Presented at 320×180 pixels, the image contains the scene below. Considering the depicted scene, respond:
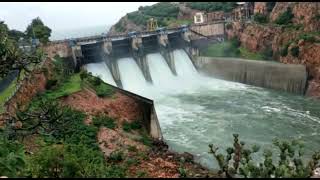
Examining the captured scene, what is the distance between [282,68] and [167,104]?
12581 millimetres

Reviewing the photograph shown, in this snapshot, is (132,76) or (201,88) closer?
(201,88)

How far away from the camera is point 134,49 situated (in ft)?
171

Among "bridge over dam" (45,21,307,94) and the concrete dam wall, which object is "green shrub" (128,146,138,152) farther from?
the concrete dam wall

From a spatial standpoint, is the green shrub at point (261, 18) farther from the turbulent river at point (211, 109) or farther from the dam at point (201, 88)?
the turbulent river at point (211, 109)

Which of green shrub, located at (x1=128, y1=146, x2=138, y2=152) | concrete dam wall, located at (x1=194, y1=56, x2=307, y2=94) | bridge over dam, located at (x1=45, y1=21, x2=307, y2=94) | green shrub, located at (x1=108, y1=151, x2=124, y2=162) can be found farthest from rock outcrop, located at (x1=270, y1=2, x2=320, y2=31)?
green shrub, located at (x1=108, y1=151, x2=124, y2=162)

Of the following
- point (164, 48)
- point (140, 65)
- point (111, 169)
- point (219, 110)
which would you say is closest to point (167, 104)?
point (219, 110)

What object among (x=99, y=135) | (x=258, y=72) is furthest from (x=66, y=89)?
(x=258, y=72)

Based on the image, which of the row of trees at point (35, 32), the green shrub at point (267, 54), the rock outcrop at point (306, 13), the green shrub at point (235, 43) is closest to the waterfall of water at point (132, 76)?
the row of trees at point (35, 32)

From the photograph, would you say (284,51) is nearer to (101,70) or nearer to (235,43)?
(235,43)

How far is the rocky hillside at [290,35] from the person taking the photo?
4438 cm

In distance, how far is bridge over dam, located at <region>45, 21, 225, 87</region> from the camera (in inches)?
1902

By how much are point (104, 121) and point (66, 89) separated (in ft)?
18.1

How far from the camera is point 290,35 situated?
Result: 49.3m

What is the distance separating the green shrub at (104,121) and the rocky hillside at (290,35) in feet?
71.2
